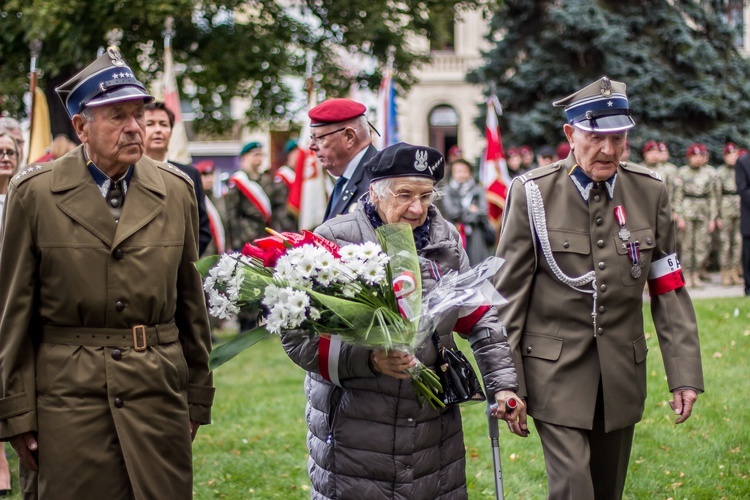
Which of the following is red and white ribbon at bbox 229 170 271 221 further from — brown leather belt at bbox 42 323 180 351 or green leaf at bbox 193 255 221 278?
green leaf at bbox 193 255 221 278

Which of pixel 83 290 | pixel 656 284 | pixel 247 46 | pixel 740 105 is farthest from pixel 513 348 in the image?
pixel 740 105

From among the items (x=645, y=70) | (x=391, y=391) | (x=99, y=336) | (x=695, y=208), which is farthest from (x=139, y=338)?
(x=645, y=70)

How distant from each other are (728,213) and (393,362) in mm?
14426

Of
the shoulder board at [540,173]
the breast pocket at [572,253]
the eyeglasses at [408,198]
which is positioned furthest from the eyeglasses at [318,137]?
the eyeglasses at [408,198]

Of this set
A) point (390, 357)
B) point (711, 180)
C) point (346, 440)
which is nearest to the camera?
point (390, 357)

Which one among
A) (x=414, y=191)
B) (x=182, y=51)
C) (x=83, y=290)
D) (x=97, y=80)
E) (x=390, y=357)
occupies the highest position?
(x=182, y=51)

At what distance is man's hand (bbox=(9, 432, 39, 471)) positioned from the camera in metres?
3.87

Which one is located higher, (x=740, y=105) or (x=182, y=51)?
(x=182, y=51)

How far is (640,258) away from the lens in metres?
4.66

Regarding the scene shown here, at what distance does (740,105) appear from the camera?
21953 mm

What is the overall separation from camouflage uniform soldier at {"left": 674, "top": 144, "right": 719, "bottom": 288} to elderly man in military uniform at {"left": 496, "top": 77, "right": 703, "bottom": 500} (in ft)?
40.3

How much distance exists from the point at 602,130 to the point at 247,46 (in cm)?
1753

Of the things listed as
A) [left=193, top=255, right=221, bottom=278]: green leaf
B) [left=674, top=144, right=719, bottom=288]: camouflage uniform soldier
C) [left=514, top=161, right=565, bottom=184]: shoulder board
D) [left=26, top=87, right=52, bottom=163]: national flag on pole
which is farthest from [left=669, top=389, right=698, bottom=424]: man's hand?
[left=674, top=144, right=719, bottom=288]: camouflage uniform soldier

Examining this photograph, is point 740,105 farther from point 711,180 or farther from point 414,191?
point 414,191
